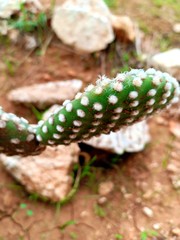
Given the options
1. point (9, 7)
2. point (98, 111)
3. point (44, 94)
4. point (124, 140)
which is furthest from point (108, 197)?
point (9, 7)

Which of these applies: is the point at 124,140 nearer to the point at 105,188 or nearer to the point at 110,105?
the point at 105,188

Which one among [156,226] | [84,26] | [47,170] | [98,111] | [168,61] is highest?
[98,111]

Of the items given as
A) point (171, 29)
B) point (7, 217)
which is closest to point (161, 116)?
point (171, 29)

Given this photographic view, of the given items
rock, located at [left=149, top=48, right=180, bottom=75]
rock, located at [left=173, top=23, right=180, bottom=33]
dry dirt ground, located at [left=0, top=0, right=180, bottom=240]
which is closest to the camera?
dry dirt ground, located at [left=0, top=0, right=180, bottom=240]

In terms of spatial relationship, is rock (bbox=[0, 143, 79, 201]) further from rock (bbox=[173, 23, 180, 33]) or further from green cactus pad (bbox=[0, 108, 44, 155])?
rock (bbox=[173, 23, 180, 33])

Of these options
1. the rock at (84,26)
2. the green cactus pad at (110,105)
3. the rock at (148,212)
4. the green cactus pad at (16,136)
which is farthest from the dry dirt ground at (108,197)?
the green cactus pad at (110,105)

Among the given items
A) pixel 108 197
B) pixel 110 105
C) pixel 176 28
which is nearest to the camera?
pixel 110 105

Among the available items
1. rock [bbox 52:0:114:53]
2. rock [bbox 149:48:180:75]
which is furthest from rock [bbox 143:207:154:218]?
rock [bbox 52:0:114:53]
